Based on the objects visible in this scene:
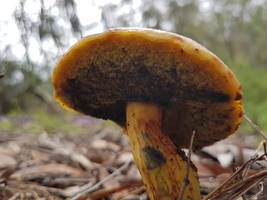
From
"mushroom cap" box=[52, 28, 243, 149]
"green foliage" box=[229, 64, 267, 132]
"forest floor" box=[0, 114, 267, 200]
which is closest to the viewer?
"mushroom cap" box=[52, 28, 243, 149]

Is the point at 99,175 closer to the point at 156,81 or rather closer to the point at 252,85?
the point at 156,81

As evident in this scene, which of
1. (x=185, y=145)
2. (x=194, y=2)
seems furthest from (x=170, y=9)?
(x=185, y=145)

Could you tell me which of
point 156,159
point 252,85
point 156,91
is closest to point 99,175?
point 156,159

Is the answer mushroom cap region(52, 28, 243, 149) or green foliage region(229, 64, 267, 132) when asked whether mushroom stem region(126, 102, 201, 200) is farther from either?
green foliage region(229, 64, 267, 132)

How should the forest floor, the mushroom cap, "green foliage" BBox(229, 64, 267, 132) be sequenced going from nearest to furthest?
the mushroom cap → the forest floor → "green foliage" BBox(229, 64, 267, 132)

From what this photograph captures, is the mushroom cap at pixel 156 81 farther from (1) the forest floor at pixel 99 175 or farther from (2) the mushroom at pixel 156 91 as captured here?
(1) the forest floor at pixel 99 175

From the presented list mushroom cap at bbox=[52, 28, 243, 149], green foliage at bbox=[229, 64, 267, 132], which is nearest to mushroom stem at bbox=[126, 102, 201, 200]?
mushroom cap at bbox=[52, 28, 243, 149]

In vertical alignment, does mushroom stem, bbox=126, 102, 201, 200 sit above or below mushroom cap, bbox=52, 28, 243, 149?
below
